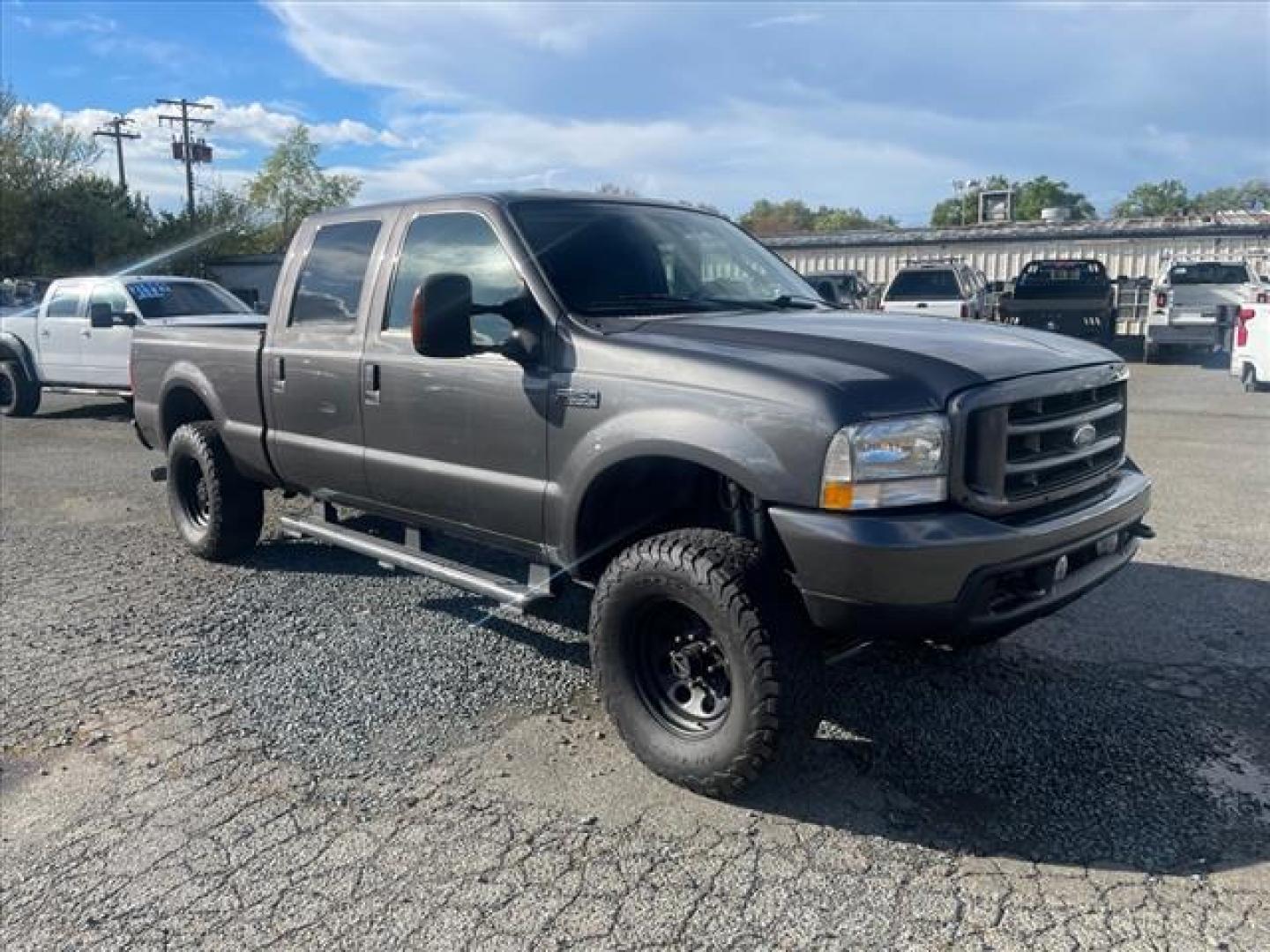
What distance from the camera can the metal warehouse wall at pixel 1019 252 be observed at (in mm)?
27047

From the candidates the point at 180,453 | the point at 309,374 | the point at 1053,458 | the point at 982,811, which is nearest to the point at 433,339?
the point at 309,374

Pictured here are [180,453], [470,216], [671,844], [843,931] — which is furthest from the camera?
[180,453]

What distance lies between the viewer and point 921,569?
116 inches

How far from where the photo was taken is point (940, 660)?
14.8 ft

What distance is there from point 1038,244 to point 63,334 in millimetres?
25153

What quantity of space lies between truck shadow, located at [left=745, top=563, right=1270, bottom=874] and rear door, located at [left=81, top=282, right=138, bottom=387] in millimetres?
10875

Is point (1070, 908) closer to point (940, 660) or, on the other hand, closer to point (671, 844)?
point (671, 844)

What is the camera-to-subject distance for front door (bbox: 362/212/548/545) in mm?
3988

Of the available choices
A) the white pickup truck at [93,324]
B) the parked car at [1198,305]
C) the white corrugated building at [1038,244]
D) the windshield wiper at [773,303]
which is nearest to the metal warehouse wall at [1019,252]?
the white corrugated building at [1038,244]

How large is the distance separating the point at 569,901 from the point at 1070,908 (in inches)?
53.2

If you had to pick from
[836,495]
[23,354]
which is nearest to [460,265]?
[836,495]

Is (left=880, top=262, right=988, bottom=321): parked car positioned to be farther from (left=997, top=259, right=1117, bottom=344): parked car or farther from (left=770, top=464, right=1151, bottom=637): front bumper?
(left=770, top=464, right=1151, bottom=637): front bumper

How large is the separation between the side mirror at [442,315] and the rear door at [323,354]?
3.61ft

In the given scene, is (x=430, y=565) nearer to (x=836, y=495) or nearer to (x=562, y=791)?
(x=562, y=791)
